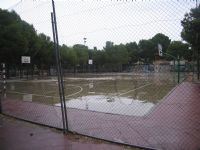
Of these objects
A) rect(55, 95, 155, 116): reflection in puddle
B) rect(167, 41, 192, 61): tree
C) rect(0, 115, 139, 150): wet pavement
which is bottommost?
rect(55, 95, 155, 116): reflection in puddle

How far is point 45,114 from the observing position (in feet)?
32.5

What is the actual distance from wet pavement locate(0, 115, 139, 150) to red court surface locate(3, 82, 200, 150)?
1.17 feet

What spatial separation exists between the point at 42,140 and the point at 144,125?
2.63 meters

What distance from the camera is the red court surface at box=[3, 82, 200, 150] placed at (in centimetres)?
612

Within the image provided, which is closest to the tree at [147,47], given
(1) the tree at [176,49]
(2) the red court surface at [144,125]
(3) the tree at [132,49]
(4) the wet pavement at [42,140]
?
(3) the tree at [132,49]

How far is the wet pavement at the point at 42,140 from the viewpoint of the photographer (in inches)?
235

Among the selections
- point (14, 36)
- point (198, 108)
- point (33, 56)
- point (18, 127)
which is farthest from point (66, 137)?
point (33, 56)

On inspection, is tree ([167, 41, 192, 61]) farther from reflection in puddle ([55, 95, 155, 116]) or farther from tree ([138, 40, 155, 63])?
reflection in puddle ([55, 95, 155, 116])

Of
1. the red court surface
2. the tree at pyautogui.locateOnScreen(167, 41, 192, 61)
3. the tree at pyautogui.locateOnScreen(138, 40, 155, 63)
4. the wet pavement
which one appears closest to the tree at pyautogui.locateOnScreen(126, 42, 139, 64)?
the tree at pyautogui.locateOnScreen(138, 40, 155, 63)

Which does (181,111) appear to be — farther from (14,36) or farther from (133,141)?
(14,36)

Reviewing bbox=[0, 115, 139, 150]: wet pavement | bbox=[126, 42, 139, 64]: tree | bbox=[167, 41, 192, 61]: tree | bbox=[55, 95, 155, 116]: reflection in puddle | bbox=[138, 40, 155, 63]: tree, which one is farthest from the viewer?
bbox=[55, 95, 155, 116]: reflection in puddle

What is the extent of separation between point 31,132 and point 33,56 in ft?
135

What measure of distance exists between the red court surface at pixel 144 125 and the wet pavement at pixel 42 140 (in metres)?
0.36

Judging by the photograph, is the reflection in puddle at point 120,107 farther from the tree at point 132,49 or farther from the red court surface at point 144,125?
the tree at point 132,49
